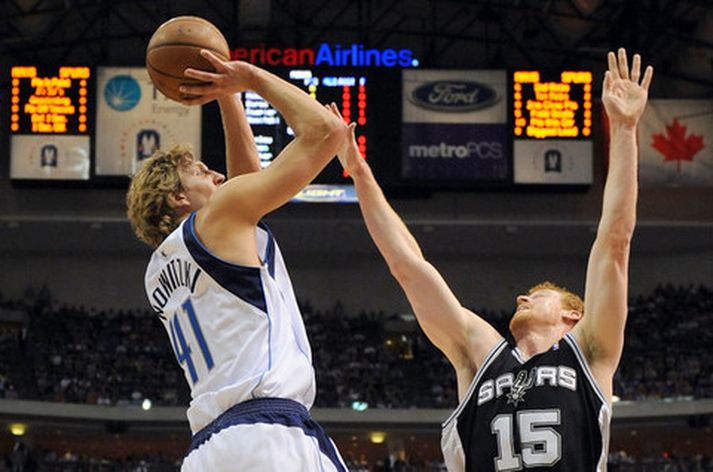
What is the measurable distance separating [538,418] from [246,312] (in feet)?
4.30

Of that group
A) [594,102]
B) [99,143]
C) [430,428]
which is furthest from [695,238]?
[99,143]

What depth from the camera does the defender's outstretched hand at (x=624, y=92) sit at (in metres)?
4.61

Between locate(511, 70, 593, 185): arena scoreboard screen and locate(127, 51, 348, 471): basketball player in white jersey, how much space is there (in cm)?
2075

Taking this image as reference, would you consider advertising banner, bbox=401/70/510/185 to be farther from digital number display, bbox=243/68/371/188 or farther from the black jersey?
the black jersey

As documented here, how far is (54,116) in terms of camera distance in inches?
961

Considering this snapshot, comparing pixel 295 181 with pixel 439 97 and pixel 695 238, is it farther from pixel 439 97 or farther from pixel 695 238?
pixel 695 238

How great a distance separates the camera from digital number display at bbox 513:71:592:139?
24.2m

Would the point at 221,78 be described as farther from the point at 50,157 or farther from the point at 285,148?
the point at 50,157

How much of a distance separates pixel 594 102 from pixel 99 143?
35.1 ft

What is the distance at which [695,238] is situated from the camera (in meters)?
30.1

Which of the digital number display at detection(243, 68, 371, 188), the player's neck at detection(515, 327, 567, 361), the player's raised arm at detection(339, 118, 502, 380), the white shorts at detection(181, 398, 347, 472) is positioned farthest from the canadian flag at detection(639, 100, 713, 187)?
the white shorts at detection(181, 398, 347, 472)

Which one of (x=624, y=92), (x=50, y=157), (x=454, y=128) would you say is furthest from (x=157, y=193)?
(x=50, y=157)

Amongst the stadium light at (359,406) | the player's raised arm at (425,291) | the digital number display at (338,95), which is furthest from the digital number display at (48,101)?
the player's raised arm at (425,291)

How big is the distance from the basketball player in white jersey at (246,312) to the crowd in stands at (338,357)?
23.9 m
